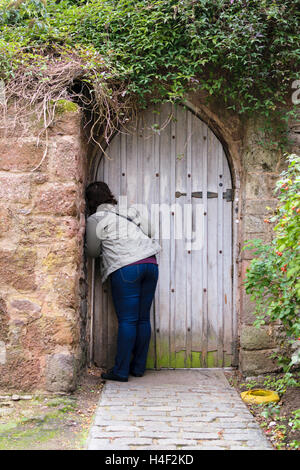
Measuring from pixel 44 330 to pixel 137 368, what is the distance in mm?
1031

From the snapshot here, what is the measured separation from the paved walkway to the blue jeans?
185mm

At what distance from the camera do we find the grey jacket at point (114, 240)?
4.30 m

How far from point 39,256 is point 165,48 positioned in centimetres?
207

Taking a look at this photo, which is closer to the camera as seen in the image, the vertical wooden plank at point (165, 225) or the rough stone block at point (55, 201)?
the rough stone block at point (55, 201)

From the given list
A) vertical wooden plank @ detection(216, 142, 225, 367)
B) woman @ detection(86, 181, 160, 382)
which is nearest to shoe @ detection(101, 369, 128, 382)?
woman @ detection(86, 181, 160, 382)

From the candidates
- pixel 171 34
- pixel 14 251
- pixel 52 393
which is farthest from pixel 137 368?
pixel 171 34

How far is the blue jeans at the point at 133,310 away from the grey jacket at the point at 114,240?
9 cm

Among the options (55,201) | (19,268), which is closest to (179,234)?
(55,201)

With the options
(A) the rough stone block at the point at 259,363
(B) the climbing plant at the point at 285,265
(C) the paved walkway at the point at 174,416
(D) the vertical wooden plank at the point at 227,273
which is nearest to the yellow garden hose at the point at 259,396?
(C) the paved walkway at the point at 174,416

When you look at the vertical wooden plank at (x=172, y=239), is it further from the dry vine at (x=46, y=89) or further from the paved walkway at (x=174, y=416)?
the dry vine at (x=46, y=89)

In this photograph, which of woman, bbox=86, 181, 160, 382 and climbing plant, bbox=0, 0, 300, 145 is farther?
woman, bbox=86, 181, 160, 382

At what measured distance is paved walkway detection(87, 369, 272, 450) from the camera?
302cm

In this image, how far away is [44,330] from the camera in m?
3.81

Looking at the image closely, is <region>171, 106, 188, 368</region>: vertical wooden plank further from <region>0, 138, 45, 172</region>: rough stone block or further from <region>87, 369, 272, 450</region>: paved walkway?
<region>0, 138, 45, 172</region>: rough stone block
